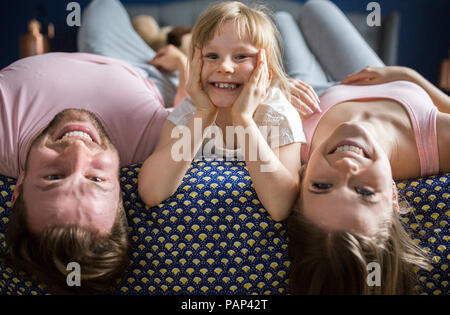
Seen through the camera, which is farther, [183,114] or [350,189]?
[183,114]

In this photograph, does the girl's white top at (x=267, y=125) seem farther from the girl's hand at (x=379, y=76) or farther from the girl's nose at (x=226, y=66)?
the girl's hand at (x=379, y=76)

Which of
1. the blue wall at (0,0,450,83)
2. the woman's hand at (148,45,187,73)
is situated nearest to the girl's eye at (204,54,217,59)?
the woman's hand at (148,45,187,73)

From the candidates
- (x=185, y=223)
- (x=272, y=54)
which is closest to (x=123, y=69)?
(x=272, y=54)

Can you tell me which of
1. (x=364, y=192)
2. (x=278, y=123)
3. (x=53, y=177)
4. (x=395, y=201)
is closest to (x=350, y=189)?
(x=364, y=192)

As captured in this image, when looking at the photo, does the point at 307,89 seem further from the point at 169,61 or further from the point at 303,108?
the point at 169,61

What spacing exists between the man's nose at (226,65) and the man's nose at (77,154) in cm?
40

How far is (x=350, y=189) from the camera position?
81 cm

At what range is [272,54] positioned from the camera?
1166 millimetres

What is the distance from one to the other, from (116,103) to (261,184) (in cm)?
56

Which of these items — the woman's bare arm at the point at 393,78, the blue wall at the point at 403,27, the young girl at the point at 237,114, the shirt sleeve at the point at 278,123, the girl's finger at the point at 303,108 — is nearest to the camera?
the young girl at the point at 237,114

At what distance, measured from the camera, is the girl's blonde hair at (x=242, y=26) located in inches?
42.4

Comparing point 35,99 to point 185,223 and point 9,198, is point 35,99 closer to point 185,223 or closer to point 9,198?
point 9,198

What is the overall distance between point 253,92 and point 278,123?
0.38ft

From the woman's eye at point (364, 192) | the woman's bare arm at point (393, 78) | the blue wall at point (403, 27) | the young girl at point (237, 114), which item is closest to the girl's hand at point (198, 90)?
the young girl at point (237, 114)
